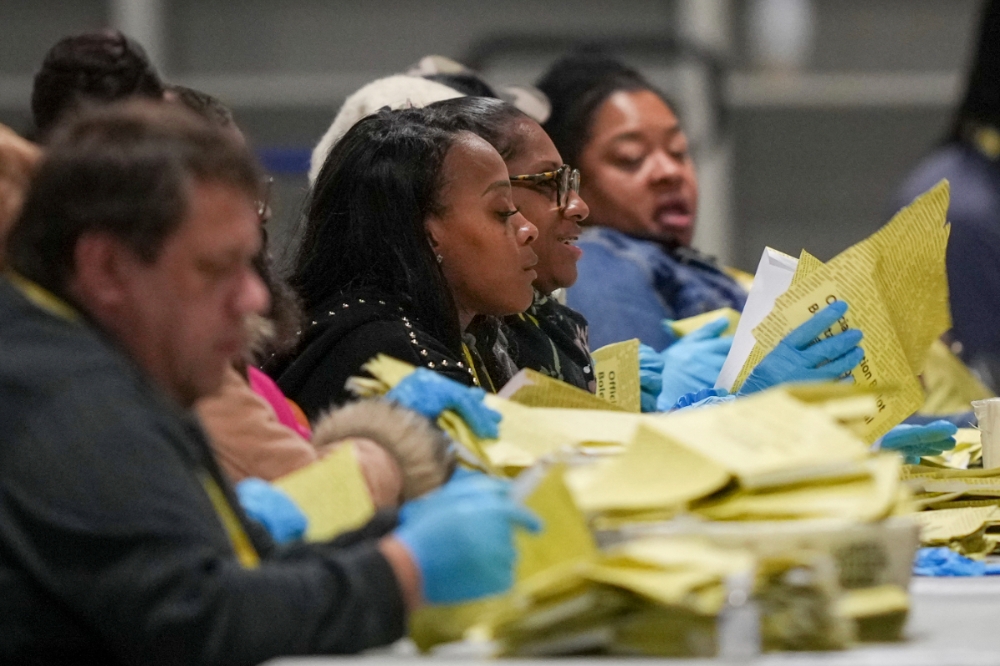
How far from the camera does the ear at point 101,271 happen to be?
3.34 feet

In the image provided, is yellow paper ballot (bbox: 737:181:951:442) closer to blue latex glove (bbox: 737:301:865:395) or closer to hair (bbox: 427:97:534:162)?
blue latex glove (bbox: 737:301:865:395)

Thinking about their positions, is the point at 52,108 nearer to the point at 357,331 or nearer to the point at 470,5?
the point at 357,331

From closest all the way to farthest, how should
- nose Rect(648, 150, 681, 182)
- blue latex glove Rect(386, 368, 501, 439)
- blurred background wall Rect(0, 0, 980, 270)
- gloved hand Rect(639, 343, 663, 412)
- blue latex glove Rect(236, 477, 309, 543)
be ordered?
blue latex glove Rect(236, 477, 309, 543) → blue latex glove Rect(386, 368, 501, 439) → gloved hand Rect(639, 343, 663, 412) → nose Rect(648, 150, 681, 182) → blurred background wall Rect(0, 0, 980, 270)

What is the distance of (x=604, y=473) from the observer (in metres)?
1.10

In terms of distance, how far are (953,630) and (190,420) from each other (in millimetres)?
573

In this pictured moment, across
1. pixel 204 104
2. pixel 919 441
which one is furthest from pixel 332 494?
pixel 919 441

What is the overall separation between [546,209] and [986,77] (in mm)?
2100

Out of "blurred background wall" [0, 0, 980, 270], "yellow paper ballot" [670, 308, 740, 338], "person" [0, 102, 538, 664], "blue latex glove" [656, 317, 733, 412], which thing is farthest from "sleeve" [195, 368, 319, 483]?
"blurred background wall" [0, 0, 980, 270]

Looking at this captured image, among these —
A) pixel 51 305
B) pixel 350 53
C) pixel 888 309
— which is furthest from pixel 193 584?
pixel 350 53

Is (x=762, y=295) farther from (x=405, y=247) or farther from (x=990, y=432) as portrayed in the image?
(x=405, y=247)

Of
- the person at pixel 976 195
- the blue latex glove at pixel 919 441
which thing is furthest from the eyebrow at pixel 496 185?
the person at pixel 976 195

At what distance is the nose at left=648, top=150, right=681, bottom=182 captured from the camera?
318cm

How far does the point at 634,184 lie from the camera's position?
10.5 ft

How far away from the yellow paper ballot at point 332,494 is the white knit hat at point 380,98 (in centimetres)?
101
